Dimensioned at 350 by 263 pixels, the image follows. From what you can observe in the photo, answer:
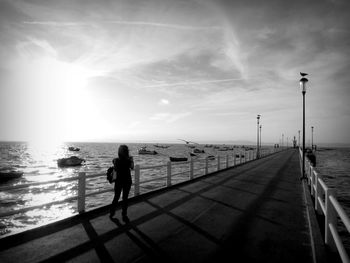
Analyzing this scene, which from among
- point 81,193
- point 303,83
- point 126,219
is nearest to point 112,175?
point 126,219

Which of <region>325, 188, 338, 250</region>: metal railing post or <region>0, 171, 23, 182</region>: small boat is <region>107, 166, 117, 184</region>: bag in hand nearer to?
<region>325, 188, 338, 250</region>: metal railing post

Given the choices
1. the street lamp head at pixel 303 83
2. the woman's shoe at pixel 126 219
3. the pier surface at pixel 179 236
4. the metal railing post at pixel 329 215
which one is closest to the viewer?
the pier surface at pixel 179 236

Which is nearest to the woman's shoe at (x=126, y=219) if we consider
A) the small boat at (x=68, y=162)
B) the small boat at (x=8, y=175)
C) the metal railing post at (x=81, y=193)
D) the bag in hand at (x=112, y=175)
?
the bag in hand at (x=112, y=175)

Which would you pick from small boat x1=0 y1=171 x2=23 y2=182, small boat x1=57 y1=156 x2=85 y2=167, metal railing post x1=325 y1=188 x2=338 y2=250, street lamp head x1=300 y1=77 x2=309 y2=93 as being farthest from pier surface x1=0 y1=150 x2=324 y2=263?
small boat x1=57 y1=156 x2=85 y2=167

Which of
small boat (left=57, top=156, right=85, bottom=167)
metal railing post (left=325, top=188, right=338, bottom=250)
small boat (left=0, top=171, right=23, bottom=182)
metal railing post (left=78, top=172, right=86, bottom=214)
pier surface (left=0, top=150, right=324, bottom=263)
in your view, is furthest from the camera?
small boat (left=57, top=156, right=85, bottom=167)

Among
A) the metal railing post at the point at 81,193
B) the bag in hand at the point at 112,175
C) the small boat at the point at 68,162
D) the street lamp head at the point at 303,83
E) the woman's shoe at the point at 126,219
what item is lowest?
the small boat at the point at 68,162

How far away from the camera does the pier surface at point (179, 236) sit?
4.75 metres

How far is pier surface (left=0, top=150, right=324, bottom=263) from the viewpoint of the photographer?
15.6 ft

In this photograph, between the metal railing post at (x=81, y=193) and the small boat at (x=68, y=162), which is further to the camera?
the small boat at (x=68, y=162)

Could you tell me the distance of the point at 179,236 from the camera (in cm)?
576

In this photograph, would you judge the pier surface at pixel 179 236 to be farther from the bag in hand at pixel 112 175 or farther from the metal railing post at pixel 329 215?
the bag in hand at pixel 112 175

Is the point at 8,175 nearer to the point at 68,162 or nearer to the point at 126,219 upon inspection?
the point at 68,162

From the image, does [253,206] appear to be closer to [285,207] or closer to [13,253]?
[285,207]

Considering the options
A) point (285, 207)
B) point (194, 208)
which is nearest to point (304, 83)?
point (285, 207)
